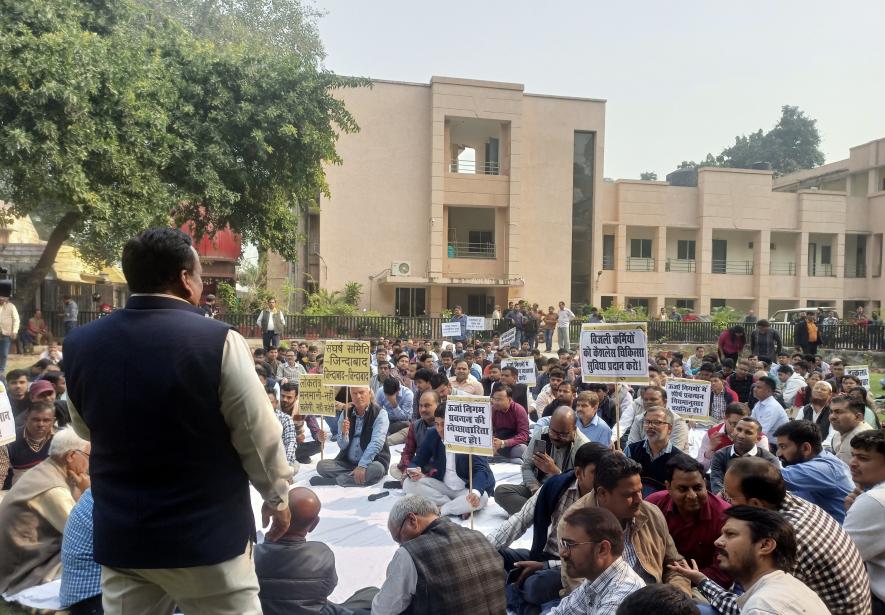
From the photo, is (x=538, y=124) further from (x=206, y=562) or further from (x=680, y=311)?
(x=206, y=562)

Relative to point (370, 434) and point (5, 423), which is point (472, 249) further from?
point (5, 423)

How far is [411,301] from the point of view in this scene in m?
31.1

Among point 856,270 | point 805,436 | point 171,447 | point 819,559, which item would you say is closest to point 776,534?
point 819,559

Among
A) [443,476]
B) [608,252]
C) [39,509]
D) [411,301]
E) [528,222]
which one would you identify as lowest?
[443,476]

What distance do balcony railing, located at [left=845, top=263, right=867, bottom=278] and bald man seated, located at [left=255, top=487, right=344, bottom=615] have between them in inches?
1664

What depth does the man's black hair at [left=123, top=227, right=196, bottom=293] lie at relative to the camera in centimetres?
221

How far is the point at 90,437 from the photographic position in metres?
2.26

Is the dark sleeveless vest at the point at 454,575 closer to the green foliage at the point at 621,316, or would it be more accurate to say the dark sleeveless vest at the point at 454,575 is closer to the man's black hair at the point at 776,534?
the man's black hair at the point at 776,534

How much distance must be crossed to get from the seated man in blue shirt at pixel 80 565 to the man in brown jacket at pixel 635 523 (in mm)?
2726

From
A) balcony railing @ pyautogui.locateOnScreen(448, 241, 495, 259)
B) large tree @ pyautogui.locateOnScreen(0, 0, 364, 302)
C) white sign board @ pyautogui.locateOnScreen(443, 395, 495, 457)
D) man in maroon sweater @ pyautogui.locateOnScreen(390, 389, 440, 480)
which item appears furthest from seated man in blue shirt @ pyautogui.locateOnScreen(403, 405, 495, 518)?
balcony railing @ pyautogui.locateOnScreen(448, 241, 495, 259)

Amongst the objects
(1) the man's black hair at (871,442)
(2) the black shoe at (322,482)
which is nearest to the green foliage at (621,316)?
(2) the black shoe at (322,482)

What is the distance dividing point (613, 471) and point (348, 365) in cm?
496

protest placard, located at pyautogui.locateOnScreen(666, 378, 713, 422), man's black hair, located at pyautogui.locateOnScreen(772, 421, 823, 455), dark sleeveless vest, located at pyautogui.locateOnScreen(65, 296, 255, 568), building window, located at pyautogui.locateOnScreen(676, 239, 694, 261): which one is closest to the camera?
dark sleeveless vest, located at pyautogui.locateOnScreen(65, 296, 255, 568)

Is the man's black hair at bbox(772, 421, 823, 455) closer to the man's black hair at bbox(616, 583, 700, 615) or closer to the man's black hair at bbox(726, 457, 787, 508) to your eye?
the man's black hair at bbox(726, 457, 787, 508)
